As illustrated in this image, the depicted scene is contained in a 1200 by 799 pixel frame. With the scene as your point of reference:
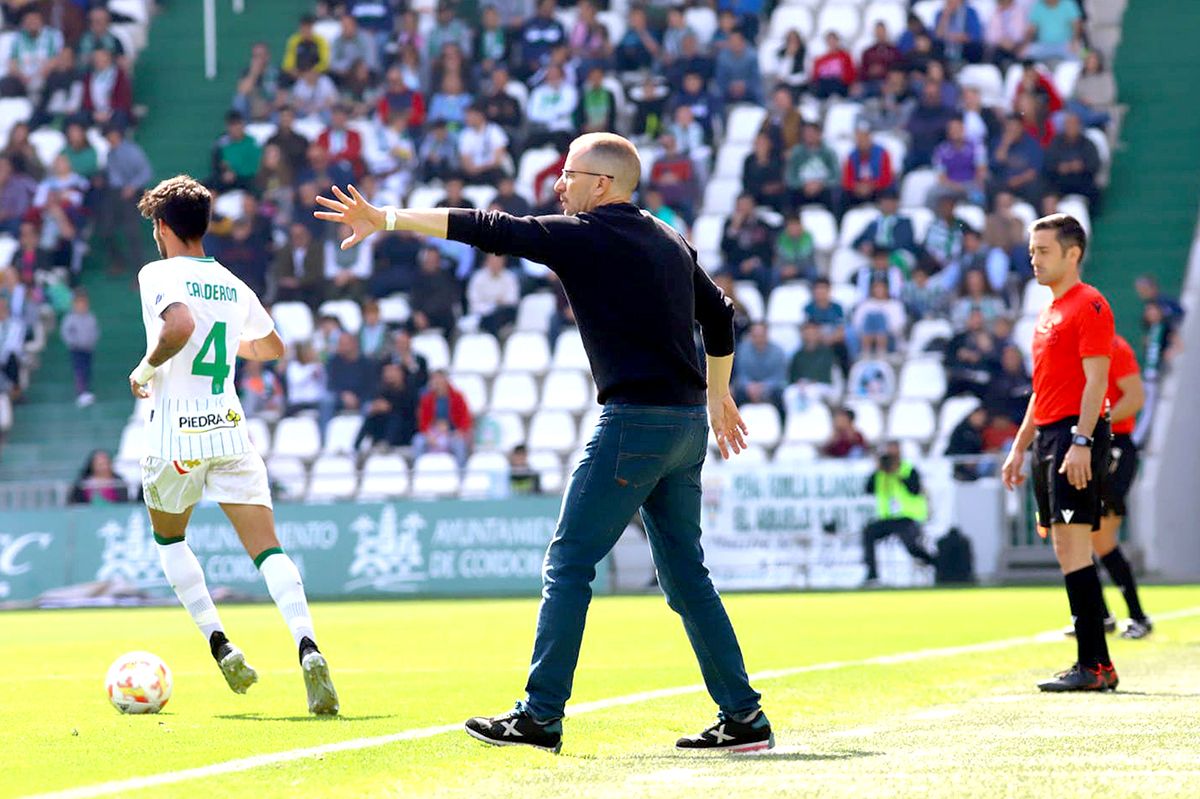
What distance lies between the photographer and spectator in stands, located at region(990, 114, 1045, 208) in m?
24.1

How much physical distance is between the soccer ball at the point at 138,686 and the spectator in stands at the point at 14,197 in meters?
20.7

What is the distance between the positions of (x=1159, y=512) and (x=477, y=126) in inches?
423

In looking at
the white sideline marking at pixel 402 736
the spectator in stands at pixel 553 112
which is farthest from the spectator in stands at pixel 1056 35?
the white sideline marking at pixel 402 736

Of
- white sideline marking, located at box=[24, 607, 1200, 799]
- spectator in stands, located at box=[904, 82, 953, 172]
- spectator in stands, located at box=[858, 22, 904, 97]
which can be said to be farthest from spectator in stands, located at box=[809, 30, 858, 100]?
white sideline marking, located at box=[24, 607, 1200, 799]

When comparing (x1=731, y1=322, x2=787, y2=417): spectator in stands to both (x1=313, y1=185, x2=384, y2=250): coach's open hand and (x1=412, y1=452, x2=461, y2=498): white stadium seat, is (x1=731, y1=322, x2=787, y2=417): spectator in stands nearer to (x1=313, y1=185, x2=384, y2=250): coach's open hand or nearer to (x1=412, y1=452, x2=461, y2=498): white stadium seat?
(x1=412, y1=452, x2=461, y2=498): white stadium seat

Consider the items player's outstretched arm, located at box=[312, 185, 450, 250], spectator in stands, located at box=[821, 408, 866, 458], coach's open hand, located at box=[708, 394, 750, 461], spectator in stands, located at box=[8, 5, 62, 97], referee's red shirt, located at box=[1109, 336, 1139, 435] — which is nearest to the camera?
player's outstretched arm, located at box=[312, 185, 450, 250]

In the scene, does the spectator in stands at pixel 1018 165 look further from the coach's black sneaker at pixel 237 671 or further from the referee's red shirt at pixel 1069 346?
the coach's black sneaker at pixel 237 671

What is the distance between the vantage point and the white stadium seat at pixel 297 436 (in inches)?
974

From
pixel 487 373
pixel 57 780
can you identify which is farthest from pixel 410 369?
pixel 57 780

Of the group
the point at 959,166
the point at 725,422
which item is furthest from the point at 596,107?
the point at 725,422

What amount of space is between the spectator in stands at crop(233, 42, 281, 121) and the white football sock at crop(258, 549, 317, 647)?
21050 millimetres

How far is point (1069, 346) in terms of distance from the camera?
32.0 feet

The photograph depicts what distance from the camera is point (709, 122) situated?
2684 cm

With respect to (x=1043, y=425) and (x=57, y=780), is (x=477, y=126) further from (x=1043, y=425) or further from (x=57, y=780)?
(x=57, y=780)
